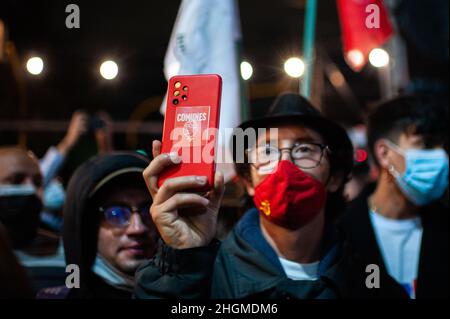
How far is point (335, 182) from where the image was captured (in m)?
2.42

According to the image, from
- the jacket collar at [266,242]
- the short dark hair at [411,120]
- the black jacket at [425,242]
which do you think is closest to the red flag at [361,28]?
the short dark hair at [411,120]

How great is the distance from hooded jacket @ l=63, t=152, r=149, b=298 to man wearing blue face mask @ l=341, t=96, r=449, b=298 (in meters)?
1.37

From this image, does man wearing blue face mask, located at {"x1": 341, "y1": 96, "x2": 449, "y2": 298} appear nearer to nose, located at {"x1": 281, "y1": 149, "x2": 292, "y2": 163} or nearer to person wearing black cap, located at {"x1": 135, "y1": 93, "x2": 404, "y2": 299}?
person wearing black cap, located at {"x1": 135, "y1": 93, "x2": 404, "y2": 299}

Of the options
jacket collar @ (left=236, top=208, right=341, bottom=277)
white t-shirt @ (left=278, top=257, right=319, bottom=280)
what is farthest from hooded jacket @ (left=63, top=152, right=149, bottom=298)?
white t-shirt @ (left=278, top=257, right=319, bottom=280)

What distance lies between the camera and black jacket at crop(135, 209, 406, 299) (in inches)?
64.2

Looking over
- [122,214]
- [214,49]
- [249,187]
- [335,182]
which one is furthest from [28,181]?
[335,182]

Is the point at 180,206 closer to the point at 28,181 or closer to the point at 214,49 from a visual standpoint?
the point at 214,49

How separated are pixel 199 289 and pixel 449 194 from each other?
2.09 metres

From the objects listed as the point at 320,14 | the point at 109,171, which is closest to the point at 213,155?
the point at 109,171

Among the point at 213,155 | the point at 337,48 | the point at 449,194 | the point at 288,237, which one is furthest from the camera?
the point at 337,48

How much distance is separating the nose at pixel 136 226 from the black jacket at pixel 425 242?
997mm

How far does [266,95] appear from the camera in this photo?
582cm

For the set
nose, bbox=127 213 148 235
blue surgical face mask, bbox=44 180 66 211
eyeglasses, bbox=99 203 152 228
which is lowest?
nose, bbox=127 213 148 235

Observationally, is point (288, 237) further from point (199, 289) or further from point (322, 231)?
point (199, 289)
